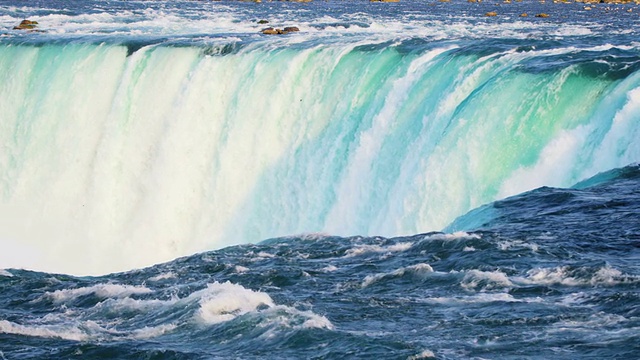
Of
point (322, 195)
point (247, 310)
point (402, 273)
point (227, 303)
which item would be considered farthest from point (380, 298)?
point (322, 195)

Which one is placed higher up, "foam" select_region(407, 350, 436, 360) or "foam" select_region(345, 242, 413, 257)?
"foam" select_region(345, 242, 413, 257)

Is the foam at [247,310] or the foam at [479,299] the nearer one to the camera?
the foam at [247,310]

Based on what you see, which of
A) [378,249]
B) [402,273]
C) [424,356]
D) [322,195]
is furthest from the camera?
[322,195]

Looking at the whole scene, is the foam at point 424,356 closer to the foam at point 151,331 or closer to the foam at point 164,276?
the foam at point 151,331

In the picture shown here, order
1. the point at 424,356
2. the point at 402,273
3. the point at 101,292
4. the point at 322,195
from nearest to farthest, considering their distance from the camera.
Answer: the point at 424,356
the point at 402,273
the point at 101,292
the point at 322,195

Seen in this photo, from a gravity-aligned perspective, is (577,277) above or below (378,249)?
above

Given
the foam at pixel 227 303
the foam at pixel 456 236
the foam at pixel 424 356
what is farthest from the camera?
the foam at pixel 456 236

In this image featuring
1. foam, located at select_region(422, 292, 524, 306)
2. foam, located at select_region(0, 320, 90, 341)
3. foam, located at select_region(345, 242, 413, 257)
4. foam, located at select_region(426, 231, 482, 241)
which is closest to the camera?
foam, located at select_region(422, 292, 524, 306)

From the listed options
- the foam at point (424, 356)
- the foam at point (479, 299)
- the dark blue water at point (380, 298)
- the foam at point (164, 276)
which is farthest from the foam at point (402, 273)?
the foam at point (164, 276)

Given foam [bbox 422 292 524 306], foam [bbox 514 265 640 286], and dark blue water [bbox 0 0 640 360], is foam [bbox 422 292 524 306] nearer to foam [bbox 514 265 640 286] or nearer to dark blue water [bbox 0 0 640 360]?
dark blue water [bbox 0 0 640 360]

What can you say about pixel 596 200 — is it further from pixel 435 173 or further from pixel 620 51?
pixel 620 51

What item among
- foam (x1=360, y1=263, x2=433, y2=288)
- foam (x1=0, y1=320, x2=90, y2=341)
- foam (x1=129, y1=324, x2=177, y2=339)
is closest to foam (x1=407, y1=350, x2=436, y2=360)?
foam (x1=360, y1=263, x2=433, y2=288)

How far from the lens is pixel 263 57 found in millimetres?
30328

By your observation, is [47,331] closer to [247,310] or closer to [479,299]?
[247,310]
